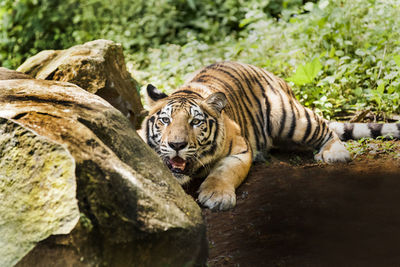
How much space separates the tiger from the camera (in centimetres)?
356

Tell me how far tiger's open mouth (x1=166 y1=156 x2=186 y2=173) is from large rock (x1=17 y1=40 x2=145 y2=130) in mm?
1387

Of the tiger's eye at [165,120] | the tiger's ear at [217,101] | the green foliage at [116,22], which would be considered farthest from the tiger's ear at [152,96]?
the green foliage at [116,22]

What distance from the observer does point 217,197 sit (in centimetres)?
336

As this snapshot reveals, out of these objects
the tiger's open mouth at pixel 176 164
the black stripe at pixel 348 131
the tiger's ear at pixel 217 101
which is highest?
the tiger's ear at pixel 217 101

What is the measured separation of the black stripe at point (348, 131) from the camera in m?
4.66

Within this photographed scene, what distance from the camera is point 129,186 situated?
6.73 feet

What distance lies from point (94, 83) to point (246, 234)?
243 cm

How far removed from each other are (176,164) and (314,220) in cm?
125

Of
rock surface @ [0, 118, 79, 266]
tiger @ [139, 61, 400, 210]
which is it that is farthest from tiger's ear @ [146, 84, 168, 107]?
rock surface @ [0, 118, 79, 266]

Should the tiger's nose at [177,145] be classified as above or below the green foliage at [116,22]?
above

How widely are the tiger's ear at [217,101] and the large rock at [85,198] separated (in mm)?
1602

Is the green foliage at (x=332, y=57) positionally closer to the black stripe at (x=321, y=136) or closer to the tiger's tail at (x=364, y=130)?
the tiger's tail at (x=364, y=130)

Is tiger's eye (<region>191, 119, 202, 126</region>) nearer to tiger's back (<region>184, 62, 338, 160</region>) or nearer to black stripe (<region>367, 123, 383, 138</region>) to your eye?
tiger's back (<region>184, 62, 338, 160</region>)

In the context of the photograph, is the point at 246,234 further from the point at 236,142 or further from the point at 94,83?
the point at 94,83
